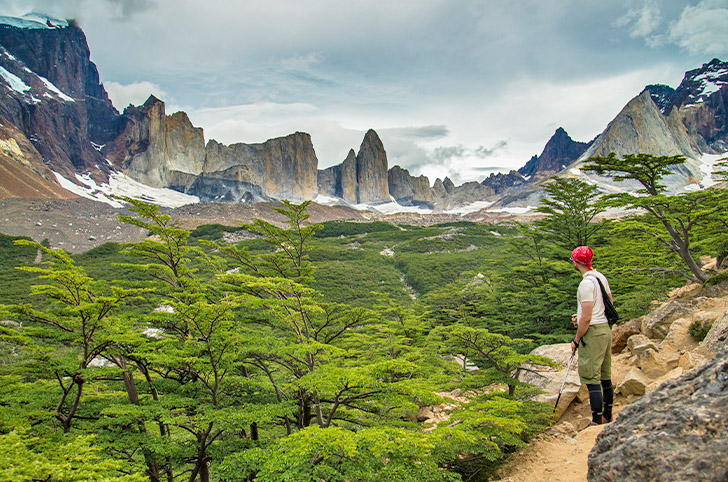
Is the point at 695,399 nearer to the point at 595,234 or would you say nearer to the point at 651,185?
the point at 651,185

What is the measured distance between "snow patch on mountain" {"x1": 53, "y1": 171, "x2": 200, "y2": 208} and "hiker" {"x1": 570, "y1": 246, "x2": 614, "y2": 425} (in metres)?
151

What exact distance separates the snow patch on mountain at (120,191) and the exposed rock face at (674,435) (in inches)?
6008

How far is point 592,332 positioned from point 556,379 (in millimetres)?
5509

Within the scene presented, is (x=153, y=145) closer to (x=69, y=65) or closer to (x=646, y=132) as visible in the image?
(x=69, y=65)

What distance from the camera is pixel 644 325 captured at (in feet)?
32.0

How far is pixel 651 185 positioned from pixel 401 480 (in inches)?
522

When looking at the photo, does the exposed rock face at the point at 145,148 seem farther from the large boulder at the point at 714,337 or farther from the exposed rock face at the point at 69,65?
the large boulder at the point at 714,337

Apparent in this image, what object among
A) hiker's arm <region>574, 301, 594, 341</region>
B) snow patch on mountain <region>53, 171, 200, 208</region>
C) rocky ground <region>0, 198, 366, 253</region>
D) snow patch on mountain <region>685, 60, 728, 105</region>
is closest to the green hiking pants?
hiker's arm <region>574, 301, 594, 341</region>

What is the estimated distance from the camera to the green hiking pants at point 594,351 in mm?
4750

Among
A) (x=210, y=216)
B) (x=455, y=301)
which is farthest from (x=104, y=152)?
(x=455, y=301)

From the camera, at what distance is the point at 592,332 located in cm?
480

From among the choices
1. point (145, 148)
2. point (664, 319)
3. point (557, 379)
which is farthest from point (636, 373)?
point (145, 148)

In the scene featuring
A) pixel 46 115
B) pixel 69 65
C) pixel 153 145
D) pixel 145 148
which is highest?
pixel 69 65

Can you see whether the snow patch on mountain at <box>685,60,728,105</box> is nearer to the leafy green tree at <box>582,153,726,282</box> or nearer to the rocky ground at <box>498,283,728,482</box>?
the leafy green tree at <box>582,153,726,282</box>
